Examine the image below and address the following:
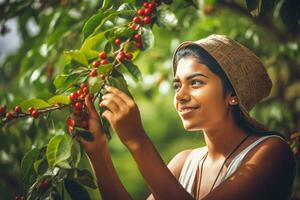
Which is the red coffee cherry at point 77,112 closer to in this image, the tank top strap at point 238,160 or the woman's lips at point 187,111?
the woman's lips at point 187,111

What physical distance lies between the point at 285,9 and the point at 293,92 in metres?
2.10

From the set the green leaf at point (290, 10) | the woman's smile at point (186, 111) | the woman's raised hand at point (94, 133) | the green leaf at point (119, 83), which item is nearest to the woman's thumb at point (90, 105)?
the woman's raised hand at point (94, 133)

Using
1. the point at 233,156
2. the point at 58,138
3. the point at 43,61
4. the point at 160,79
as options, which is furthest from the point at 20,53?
the point at 233,156

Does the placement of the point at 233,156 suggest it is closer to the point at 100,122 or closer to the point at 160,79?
the point at 100,122

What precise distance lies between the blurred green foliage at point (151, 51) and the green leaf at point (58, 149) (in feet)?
0.98

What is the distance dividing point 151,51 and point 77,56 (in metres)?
2.09

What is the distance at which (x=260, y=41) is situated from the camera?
354cm

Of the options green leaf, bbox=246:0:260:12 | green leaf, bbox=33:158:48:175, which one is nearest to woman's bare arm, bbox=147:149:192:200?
green leaf, bbox=33:158:48:175

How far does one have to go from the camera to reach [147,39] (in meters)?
2.04

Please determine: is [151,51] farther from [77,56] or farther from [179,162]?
[77,56]

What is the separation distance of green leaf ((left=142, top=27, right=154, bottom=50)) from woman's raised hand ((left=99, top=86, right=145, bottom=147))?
30 cm

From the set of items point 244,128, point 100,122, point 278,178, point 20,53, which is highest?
point 20,53

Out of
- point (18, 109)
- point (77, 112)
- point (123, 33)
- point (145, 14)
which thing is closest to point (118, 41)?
point (123, 33)

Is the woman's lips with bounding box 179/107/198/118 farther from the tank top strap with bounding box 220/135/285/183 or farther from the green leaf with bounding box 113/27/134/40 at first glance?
the green leaf with bounding box 113/27/134/40
